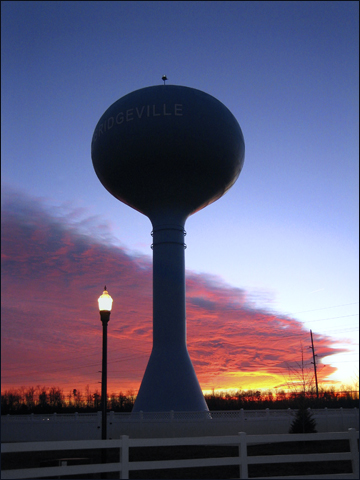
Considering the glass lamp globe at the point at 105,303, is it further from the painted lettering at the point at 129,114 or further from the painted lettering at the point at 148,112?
the painted lettering at the point at 129,114

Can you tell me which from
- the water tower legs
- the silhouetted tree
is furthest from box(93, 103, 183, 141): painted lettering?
the silhouetted tree

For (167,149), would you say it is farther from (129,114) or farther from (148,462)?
(148,462)

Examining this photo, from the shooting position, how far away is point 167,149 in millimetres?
22031

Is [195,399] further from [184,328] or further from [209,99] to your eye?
[209,99]

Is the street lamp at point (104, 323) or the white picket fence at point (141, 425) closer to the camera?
the street lamp at point (104, 323)

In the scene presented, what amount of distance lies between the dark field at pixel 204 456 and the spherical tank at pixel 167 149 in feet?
36.8

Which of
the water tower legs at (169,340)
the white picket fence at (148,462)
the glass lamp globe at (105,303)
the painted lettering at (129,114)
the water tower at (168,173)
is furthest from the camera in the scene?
the painted lettering at (129,114)

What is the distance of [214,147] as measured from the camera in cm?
2258

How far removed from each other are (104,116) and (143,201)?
4.70 meters

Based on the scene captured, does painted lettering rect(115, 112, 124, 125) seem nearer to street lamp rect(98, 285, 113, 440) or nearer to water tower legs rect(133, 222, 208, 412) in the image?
water tower legs rect(133, 222, 208, 412)

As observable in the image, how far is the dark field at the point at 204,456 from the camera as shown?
12711 mm

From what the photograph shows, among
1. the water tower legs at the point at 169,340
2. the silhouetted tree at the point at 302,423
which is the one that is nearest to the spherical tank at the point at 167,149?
the water tower legs at the point at 169,340

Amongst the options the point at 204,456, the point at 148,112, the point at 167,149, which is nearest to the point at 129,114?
the point at 148,112

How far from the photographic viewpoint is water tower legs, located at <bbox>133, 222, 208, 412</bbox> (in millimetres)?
20844
